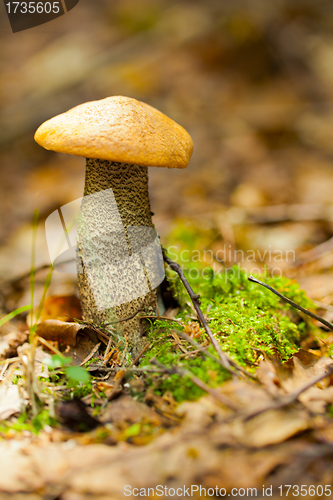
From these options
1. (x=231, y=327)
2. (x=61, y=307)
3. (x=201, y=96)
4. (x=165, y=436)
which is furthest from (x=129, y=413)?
(x=201, y=96)

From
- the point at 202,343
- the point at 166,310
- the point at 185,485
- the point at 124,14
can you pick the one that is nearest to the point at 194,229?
the point at 166,310

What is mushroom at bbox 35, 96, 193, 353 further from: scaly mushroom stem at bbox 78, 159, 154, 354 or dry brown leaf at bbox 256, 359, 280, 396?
dry brown leaf at bbox 256, 359, 280, 396

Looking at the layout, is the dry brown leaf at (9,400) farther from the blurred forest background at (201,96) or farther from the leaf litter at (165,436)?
the blurred forest background at (201,96)

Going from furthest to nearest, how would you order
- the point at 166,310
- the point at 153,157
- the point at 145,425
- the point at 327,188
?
the point at 327,188 < the point at 166,310 < the point at 153,157 < the point at 145,425

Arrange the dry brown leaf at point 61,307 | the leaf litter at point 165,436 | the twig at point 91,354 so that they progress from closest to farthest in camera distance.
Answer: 1. the leaf litter at point 165,436
2. the twig at point 91,354
3. the dry brown leaf at point 61,307

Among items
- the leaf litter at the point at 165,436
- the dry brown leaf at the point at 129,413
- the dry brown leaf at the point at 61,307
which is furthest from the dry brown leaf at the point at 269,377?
the dry brown leaf at the point at 61,307

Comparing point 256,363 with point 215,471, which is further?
point 256,363

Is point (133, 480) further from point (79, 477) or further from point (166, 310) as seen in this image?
point (166, 310)
